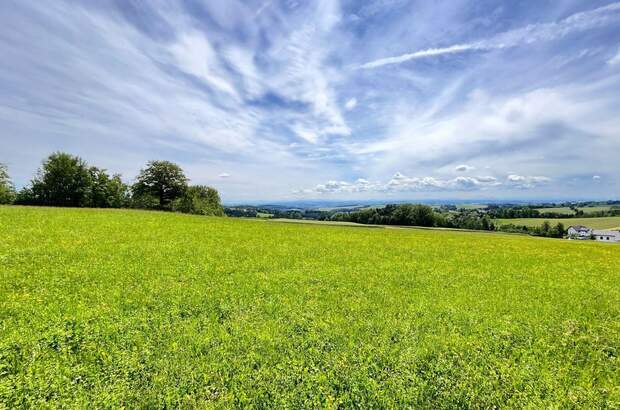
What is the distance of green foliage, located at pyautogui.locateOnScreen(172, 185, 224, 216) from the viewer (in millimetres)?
78625

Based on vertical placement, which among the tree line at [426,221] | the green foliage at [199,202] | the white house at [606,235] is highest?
the green foliage at [199,202]

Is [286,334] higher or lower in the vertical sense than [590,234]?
higher

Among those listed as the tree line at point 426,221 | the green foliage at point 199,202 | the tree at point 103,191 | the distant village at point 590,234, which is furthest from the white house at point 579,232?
the tree at point 103,191

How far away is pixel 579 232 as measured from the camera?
109m

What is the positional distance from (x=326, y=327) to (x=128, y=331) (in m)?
5.00

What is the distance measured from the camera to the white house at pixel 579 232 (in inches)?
4166

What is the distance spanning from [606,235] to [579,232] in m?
8.36

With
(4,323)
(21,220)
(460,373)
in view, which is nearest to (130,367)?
(4,323)

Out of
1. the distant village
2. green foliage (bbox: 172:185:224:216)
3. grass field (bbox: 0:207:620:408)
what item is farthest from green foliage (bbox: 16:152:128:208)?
the distant village

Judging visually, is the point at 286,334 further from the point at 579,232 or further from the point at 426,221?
the point at 579,232

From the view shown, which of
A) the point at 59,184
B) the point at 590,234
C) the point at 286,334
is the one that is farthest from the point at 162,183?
the point at 590,234

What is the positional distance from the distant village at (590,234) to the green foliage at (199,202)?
127 meters

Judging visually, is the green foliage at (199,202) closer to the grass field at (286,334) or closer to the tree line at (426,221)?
the tree line at (426,221)

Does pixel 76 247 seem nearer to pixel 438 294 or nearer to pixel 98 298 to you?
pixel 98 298
